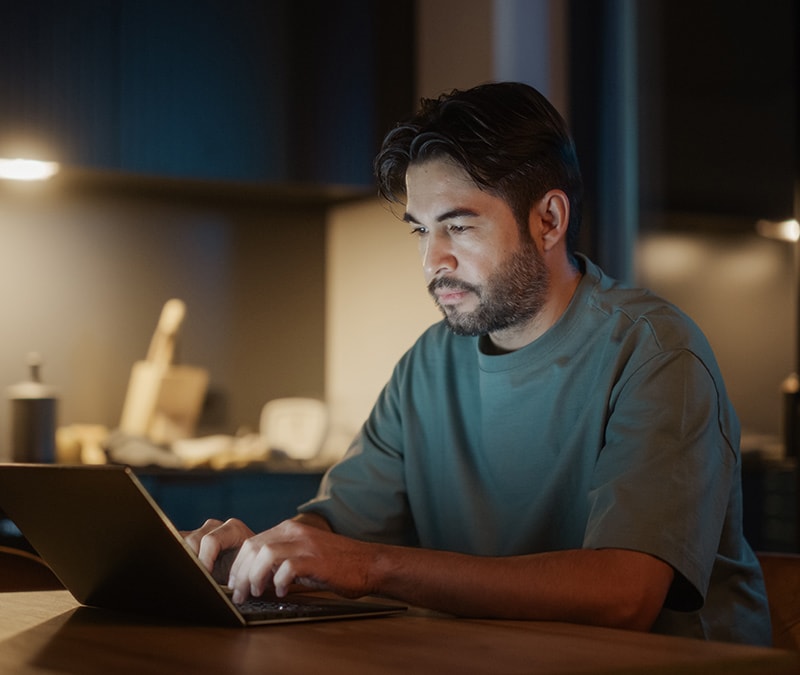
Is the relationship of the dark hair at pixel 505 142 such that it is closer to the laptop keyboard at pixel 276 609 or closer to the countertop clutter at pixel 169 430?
the laptop keyboard at pixel 276 609

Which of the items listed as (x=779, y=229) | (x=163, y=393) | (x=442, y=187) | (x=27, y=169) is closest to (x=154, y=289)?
(x=163, y=393)

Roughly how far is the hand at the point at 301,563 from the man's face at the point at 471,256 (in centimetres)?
46

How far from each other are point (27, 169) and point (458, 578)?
2055 millimetres

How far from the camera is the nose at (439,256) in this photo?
158 centimetres

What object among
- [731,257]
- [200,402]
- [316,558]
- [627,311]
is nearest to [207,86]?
[200,402]

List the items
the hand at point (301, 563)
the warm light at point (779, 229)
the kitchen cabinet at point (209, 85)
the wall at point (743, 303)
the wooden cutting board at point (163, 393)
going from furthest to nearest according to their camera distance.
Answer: the warm light at point (779, 229) → the wall at point (743, 303) → the wooden cutting board at point (163, 393) → the kitchen cabinet at point (209, 85) → the hand at point (301, 563)

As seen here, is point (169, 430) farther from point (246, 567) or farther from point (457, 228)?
point (246, 567)

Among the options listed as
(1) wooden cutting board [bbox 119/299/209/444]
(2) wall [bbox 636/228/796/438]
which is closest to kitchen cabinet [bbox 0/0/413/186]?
(1) wooden cutting board [bbox 119/299/209/444]

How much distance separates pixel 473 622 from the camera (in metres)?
1.13

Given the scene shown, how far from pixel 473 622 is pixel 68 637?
334mm

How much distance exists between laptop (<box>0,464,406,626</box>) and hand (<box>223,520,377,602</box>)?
2 centimetres

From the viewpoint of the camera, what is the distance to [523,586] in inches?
46.4

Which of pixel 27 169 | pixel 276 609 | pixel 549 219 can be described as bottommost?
pixel 276 609

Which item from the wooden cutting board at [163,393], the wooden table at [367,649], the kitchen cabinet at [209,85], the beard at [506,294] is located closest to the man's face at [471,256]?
the beard at [506,294]
